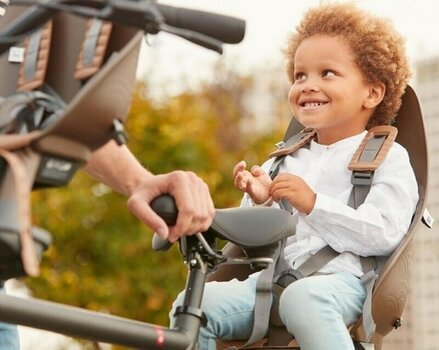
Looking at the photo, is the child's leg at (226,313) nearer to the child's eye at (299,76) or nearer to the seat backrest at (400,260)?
the seat backrest at (400,260)

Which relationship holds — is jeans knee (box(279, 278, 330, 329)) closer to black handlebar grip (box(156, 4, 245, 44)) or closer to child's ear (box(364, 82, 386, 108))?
child's ear (box(364, 82, 386, 108))

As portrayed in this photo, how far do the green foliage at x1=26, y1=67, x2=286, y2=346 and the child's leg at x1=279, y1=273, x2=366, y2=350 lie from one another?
16484mm

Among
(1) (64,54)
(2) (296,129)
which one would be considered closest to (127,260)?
(2) (296,129)

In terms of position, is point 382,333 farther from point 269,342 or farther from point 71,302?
point 71,302

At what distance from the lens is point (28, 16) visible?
255 cm

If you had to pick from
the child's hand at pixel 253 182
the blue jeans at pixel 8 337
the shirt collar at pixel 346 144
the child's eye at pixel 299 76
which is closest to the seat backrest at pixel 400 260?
the shirt collar at pixel 346 144

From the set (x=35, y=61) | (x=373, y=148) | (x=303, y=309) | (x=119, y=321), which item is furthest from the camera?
(x=373, y=148)

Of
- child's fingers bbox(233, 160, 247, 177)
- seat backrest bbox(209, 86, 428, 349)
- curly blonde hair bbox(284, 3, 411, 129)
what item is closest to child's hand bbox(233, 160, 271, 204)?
child's fingers bbox(233, 160, 247, 177)

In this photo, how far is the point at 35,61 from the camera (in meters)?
2.74

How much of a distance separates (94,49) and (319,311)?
1.19 meters

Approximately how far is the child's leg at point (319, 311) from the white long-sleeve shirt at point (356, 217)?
142 mm

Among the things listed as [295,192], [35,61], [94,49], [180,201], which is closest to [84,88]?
[94,49]

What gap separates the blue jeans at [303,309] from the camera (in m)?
3.44

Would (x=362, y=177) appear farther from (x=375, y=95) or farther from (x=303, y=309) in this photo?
(x=303, y=309)
